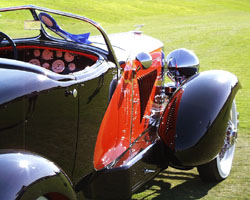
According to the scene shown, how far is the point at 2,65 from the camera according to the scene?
83.4 inches

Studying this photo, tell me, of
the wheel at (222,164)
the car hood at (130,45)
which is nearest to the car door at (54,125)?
the car hood at (130,45)

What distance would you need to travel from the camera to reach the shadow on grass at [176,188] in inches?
140

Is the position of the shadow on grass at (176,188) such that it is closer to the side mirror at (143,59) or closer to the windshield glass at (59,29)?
the side mirror at (143,59)

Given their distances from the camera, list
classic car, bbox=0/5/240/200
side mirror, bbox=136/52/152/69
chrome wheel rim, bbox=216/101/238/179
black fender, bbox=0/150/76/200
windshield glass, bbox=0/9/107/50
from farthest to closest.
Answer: chrome wheel rim, bbox=216/101/238/179
side mirror, bbox=136/52/152/69
windshield glass, bbox=0/9/107/50
classic car, bbox=0/5/240/200
black fender, bbox=0/150/76/200

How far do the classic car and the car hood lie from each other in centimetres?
1

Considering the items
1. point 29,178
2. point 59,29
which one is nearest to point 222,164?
point 59,29

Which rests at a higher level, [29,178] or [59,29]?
[59,29]

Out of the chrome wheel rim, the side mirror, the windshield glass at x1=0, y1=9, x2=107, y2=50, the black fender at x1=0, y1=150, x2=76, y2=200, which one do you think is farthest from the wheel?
the black fender at x1=0, y1=150, x2=76, y2=200

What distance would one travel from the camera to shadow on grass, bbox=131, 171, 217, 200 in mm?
3545

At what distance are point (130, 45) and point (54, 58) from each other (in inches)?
30.3

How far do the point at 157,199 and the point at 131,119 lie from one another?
2.37 ft

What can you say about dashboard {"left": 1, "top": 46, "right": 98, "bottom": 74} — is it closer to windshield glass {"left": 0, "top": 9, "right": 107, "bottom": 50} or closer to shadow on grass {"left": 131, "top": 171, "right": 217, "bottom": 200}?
windshield glass {"left": 0, "top": 9, "right": 107, "bottom": 50}

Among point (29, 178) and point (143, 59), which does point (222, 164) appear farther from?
point (29, 178)

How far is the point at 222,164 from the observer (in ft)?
12.8
